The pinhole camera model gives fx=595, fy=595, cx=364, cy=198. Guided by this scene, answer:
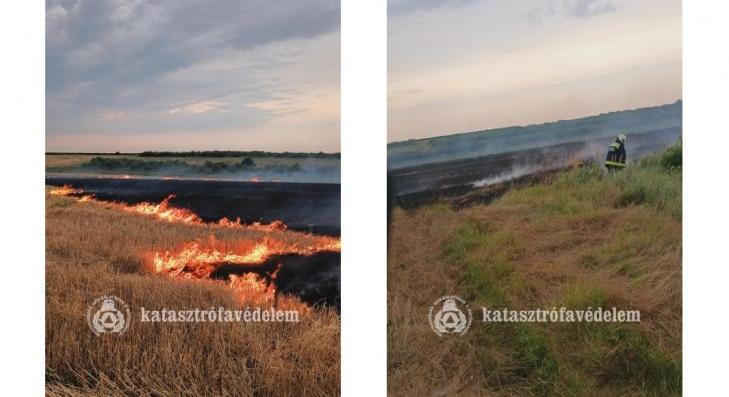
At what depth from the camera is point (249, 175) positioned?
10.6 feet

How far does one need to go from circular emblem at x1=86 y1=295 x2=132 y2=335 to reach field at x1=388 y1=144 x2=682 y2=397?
149 centimetres

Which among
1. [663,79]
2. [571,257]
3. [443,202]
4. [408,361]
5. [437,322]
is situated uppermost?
[663,79]

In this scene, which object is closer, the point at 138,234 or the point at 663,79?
the point at 663,79

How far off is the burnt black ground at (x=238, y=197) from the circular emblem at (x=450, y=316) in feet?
2.17

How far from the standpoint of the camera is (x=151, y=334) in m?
3.26

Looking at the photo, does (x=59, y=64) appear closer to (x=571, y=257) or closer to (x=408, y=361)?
(x=408, y=361)

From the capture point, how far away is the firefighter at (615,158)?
123 inches

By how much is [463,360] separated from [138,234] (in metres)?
1.91

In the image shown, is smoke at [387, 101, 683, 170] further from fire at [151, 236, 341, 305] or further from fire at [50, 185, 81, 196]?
fire at [50, 185, 81, 196]

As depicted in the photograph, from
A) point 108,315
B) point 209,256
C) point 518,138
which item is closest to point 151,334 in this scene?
point 108,315

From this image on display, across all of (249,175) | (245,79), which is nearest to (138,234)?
(249,175)
